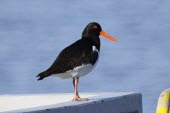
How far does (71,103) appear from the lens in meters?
5.51

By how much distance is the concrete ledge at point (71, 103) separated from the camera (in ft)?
16.7

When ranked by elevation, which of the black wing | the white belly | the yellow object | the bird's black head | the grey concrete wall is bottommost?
the yellow object

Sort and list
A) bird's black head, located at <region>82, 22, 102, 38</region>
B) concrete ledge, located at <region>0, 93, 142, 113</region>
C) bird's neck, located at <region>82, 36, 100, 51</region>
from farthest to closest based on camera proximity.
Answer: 1. bird's black head, located at <region>82, 22, 102, 38</region>
2. bird's neck, located at <region>82, 36, 100, 51</region>
3. concrete ledge, located at <region>0, 93, 142, 113</region>

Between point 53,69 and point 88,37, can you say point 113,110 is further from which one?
point 88,37

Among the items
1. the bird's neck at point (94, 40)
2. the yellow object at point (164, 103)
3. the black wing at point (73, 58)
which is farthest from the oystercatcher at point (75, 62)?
the yellow object at point (164, 103)

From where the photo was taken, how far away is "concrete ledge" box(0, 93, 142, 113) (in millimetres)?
5102

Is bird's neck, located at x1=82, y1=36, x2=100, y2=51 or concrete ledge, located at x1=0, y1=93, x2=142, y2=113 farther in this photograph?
bird's neck, located at x1=82, y1=36, x2=100, y2=51

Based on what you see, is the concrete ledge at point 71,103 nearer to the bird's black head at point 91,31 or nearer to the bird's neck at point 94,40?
the bird's neck at point 94,40

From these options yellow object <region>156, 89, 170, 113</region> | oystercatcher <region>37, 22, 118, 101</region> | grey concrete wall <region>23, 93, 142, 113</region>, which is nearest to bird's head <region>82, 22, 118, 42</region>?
oystercatcher <region>37, 22, 118, 101</region>

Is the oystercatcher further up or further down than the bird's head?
further down

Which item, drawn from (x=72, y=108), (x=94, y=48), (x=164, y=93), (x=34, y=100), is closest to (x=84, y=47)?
(x=94, y=48)

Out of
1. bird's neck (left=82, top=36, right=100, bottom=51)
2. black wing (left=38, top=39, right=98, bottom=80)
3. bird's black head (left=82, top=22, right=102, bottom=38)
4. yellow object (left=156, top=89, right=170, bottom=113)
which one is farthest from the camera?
bird's black head (left=82, top=22, right=102, bottom=38)

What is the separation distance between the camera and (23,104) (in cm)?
637

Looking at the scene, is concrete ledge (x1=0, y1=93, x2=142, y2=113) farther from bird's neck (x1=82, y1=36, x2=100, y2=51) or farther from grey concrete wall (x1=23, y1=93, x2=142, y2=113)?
bird's neck (x1=82, y1=36, x2=100, y2=51)
